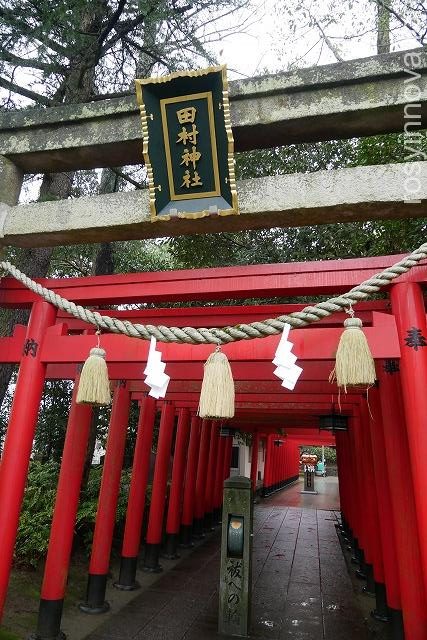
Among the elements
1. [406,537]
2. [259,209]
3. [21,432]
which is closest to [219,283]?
[259,209]

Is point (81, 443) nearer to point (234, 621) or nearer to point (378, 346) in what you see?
point (234, 621)

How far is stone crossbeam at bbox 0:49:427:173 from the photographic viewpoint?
3389 millimetres

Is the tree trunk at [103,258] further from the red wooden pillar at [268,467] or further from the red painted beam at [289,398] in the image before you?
the red wooden pillar at [268,467]

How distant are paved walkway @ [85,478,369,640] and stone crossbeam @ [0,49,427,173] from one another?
5.57 metres

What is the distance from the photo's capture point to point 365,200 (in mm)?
3271

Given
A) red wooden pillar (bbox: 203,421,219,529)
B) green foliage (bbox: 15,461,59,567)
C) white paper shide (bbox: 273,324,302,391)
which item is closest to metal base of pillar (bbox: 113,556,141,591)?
green foliage (bbox: 15,461,59,567)

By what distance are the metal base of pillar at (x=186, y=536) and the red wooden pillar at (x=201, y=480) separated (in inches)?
45.3

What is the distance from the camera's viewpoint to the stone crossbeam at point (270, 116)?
11.1 feet

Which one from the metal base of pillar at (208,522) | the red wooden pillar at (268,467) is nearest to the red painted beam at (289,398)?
the metal base of pillar at (208,522)

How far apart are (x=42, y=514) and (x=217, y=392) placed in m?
6.65

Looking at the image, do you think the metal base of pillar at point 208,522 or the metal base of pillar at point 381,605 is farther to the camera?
the metal base of pillar at point 208,522

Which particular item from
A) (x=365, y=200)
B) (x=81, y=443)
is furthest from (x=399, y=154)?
(x=81, y=443)

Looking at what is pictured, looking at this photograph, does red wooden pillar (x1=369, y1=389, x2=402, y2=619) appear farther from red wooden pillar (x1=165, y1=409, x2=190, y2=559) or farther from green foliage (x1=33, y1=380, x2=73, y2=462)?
green foliage (x1=33, y1=380, x2=73, y2=462)

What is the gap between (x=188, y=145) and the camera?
3.61 meters
